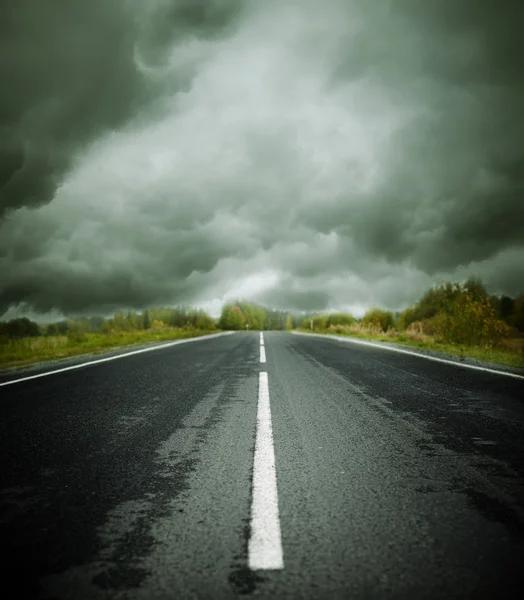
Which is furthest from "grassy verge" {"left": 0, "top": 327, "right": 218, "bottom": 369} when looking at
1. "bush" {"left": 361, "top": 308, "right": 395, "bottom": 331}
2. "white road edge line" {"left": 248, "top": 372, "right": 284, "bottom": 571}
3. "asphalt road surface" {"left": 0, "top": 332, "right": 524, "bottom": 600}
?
"bush" {"left": 361, "top": 308, "right": 395, "bottom": 331}

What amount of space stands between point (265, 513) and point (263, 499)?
186mm

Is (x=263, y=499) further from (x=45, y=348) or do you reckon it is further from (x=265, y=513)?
(x=45, y=348)

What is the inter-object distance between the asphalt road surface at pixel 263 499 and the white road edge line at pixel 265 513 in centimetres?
1

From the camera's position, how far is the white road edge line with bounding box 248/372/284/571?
72.3 inches

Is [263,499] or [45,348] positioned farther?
[45,348]

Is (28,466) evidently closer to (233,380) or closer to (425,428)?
(425,428)

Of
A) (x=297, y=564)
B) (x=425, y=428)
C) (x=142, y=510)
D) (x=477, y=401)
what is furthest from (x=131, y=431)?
(x=477, y=401)

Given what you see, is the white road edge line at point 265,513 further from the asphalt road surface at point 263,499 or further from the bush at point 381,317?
the bush at point 381,317

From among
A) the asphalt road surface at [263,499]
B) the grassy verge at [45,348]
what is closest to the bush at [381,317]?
the grassy verge at [45,348]

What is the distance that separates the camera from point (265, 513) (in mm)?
2268

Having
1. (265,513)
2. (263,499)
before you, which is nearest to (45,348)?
(263,499)

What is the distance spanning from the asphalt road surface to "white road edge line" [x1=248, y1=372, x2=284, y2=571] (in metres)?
0.01

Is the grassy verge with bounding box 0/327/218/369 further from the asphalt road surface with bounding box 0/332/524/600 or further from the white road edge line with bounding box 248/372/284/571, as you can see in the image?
the white road edge line with bounding box 248/372/284/571

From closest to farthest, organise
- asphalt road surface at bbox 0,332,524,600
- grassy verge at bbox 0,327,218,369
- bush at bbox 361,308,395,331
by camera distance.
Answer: asphalt road surface at bbox 0,332,524,600 → grassy verge at bbox 0,327,218,369 → bush at bbox 361,308,395,331
